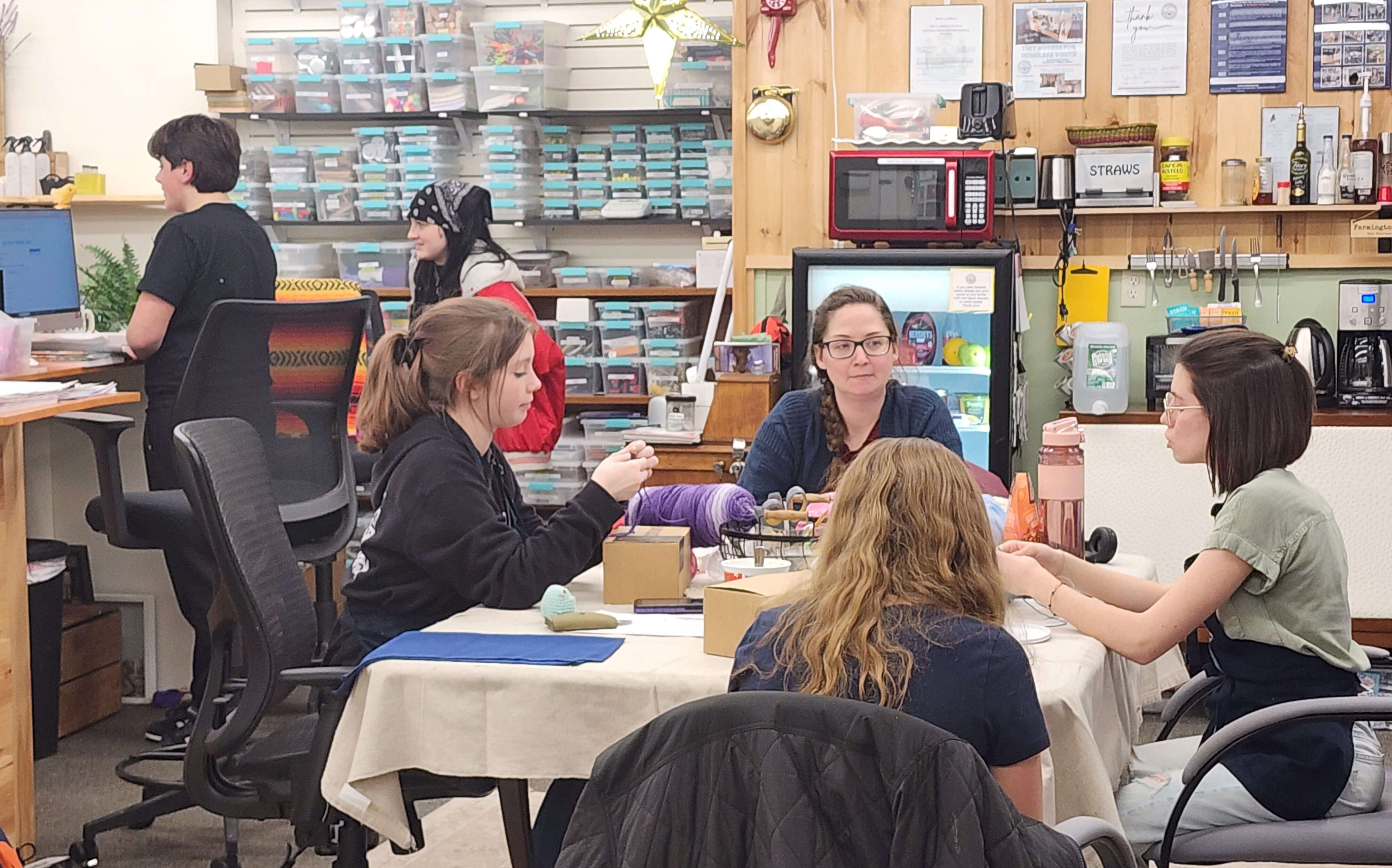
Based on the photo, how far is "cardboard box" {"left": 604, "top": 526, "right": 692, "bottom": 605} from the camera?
8.11 feet

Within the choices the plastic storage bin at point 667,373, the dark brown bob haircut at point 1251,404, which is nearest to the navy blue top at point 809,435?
the dark brown bob haircut at point 1251,404

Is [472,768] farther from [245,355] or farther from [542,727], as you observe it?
[245,355]

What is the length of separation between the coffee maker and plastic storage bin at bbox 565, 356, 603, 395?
2.65 metres

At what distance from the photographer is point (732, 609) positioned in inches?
81.8

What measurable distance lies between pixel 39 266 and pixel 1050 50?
10.8 ft

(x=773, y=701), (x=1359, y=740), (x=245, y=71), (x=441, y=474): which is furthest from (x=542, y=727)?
(x=245, y=71)

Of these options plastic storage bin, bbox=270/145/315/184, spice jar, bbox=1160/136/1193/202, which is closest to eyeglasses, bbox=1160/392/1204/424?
spice jar, bbox=1160/136/1193/202

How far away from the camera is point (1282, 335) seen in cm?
493

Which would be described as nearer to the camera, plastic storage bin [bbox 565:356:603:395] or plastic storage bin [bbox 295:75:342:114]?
plastic storage bin [bbox 565:356:603:395]

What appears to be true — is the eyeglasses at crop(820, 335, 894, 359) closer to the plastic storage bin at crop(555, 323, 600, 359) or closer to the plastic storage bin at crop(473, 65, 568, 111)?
the plastic storage bin at crop(555, 323, 600, 359)

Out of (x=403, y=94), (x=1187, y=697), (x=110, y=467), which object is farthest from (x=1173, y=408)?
(x=403, y=94)

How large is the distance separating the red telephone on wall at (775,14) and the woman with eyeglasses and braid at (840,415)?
1.97 m

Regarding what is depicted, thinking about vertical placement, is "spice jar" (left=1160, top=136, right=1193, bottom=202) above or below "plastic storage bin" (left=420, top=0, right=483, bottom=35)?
below

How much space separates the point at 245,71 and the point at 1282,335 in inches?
166
